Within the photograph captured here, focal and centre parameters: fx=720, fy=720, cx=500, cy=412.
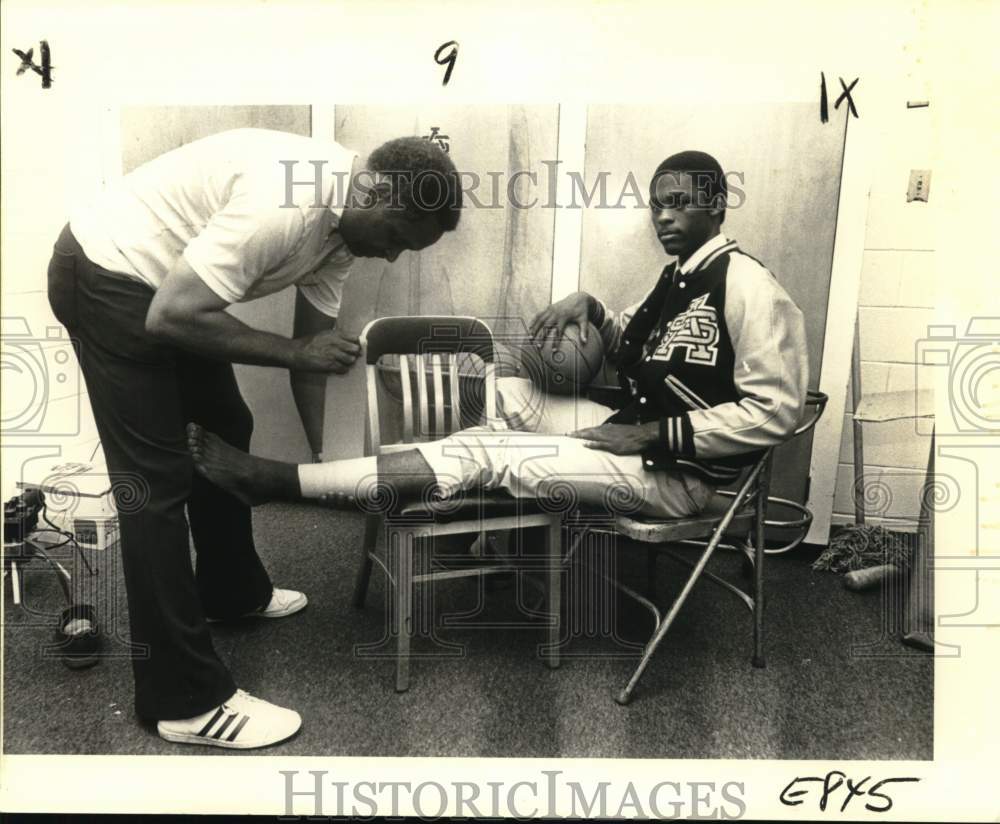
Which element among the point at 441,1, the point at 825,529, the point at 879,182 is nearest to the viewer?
the point at 441,1

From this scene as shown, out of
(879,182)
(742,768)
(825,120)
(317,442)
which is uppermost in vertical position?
(825,120)

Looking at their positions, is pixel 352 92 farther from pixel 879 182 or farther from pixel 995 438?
pixel 995 438

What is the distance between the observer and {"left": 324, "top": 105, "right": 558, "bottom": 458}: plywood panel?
1447 millimetres

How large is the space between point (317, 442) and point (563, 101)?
87 centimetres

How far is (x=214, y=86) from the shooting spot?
4.73 feet

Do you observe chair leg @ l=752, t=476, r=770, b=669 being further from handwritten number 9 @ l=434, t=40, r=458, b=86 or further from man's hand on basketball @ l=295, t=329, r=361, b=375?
handwritten number 9 @ l=434, t=40, r=458, b=86

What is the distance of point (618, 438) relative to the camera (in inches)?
61.6

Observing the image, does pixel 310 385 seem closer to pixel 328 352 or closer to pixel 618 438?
pixel 328 352

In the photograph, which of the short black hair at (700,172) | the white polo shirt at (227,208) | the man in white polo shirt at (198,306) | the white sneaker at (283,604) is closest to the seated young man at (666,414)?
the short black hair at (700,172)

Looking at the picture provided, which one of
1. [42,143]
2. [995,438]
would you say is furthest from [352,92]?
[995,438]

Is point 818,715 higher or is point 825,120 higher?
point 825,120

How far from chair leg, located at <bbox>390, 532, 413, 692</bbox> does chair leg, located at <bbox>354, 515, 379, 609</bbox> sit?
77mm

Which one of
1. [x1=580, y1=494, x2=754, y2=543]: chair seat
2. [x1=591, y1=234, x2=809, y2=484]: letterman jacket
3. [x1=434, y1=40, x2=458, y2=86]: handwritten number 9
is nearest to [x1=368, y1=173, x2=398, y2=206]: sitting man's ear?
[x1=434, y1=40, x2=458, y2=86]: handwritten number 9

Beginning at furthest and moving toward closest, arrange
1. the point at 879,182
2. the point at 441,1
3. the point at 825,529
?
the point at 825,529, the point at 879,182, the point at 441,1
